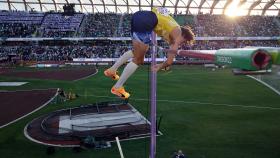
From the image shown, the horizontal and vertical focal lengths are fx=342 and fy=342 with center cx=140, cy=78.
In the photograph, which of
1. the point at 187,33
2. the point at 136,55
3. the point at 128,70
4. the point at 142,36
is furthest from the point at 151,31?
the point at 128,70

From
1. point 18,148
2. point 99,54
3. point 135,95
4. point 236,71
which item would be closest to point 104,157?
point 18,148

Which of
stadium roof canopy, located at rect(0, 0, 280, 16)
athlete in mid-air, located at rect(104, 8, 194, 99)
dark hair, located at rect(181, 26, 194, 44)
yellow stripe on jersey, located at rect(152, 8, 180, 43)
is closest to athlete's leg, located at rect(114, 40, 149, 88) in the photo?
athlete in mid-air, located at rect(104, 8, 194, 99)

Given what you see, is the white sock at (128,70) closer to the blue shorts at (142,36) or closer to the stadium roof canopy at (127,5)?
the blue shorts at (142,36)

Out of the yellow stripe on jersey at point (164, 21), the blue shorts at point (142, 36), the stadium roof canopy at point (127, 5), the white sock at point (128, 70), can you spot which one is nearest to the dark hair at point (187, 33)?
the yellow stripe on jersey at point (164, 21)

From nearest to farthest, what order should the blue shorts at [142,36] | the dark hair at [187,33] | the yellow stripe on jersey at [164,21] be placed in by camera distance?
the blue shorts at [142,36] → the yellow stripe on jersey at [164,21] → the dark hair at [187,33]

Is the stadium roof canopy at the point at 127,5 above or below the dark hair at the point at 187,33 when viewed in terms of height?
above

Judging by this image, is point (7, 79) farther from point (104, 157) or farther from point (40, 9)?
point (40, 9)

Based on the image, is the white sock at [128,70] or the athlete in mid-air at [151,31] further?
the white sock at [128,70]

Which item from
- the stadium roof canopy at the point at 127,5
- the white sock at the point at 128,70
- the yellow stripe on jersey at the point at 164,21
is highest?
the stadium roof canopy at the point at 127,5

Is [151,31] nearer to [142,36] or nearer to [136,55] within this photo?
[142,36]

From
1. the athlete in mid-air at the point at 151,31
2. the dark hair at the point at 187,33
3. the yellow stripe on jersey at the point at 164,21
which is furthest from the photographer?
the dark hair at the point at 187,33

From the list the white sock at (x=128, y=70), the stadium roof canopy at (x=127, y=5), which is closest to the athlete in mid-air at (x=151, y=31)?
the white sock at (x=128, y=70)

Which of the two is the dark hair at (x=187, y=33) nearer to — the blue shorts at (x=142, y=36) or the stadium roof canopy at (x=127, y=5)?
the blue shorts at (x=142, y=36)

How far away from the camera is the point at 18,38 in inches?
2616
